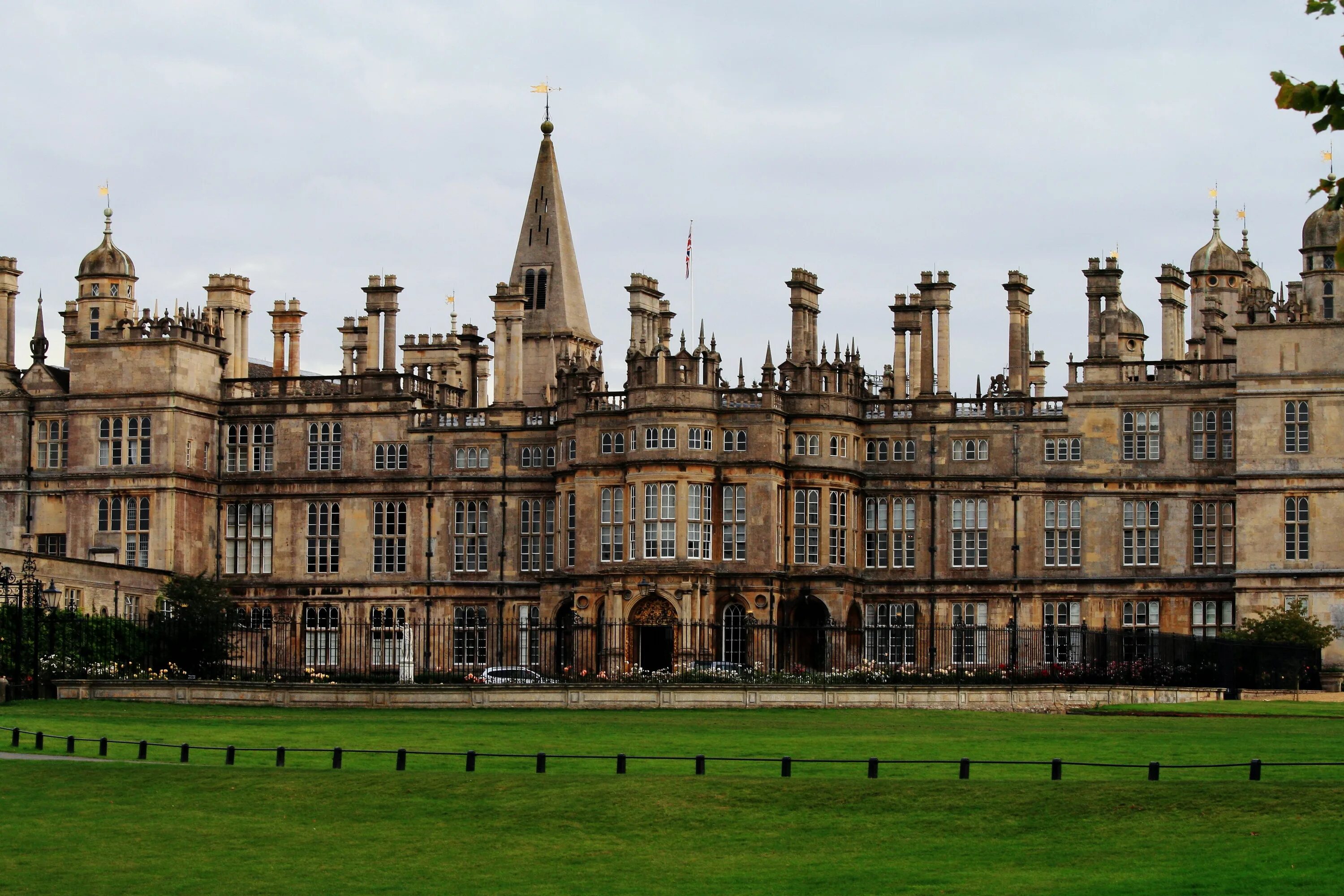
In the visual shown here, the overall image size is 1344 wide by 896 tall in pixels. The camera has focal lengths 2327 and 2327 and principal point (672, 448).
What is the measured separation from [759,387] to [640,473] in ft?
16.5

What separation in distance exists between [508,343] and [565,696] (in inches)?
1062

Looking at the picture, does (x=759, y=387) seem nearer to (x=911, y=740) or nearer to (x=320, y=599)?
(x=320, y=599)

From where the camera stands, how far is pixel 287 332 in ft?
286

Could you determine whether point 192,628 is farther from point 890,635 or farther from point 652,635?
point 890,635

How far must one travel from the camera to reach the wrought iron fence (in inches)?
2635

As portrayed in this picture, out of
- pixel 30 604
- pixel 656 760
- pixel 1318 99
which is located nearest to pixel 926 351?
pixel 30 604

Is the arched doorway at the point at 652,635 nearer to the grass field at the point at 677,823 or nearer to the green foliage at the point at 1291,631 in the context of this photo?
the green foliage at the point at 1291,631

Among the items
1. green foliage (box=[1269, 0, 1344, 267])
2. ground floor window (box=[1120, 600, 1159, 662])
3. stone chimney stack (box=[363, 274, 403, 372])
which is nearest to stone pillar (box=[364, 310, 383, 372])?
stone chimney stack (box=[363, 274, 403, 372])

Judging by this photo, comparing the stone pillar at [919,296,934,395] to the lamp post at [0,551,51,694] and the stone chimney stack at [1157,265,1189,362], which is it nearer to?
the stone chimney stack at [1157,265,1189,362]

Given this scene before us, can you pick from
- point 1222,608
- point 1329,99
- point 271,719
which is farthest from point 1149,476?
point 1329,99

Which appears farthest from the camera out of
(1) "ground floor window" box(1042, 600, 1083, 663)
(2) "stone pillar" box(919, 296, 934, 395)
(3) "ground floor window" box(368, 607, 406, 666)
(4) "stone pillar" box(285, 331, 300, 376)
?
(4) "stone pillar" box(285, 331, 300, 376)

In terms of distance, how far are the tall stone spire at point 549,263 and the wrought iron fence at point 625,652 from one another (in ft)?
78.5

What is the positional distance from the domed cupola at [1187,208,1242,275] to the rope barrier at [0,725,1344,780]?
167 feet

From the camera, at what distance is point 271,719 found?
5303 cm
